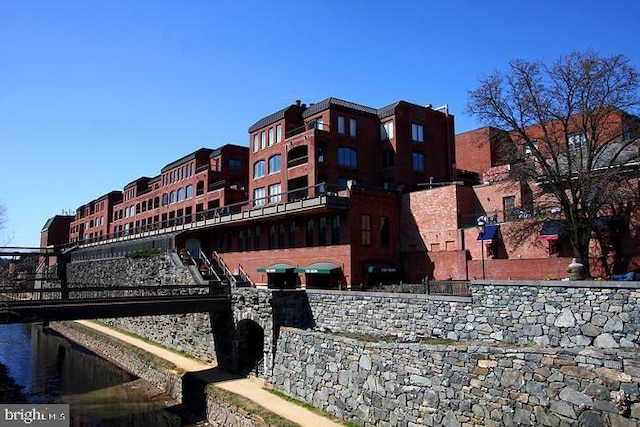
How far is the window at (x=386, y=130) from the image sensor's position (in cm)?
4019

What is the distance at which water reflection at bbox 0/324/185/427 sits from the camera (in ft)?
71.4

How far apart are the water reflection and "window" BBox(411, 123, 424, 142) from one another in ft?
93.1

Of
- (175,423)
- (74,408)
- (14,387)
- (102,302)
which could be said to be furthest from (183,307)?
(14,387)

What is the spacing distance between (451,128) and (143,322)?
3176cm

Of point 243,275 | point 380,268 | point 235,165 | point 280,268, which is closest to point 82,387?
point 280,268

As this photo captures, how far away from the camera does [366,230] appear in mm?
32031

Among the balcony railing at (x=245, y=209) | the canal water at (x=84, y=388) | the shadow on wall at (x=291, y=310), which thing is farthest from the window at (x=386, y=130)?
the canal water at (x=84, y=388)

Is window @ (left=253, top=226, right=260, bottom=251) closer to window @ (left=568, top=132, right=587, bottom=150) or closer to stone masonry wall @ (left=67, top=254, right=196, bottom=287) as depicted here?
stone masonry wall @ (left=67, top=254, right=196, bottom=287)

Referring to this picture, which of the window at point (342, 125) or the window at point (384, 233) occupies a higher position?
the window at point (342, 125)

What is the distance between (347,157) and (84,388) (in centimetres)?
2464

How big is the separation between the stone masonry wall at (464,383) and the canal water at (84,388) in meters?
7.83

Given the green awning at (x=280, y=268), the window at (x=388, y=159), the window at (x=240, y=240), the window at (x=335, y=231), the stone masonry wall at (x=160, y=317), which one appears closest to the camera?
the stone masonry wall at (x=160, y=317)

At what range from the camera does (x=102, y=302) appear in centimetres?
2156

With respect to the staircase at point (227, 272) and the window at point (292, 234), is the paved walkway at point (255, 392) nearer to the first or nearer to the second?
the staircase at point (227, 272)
